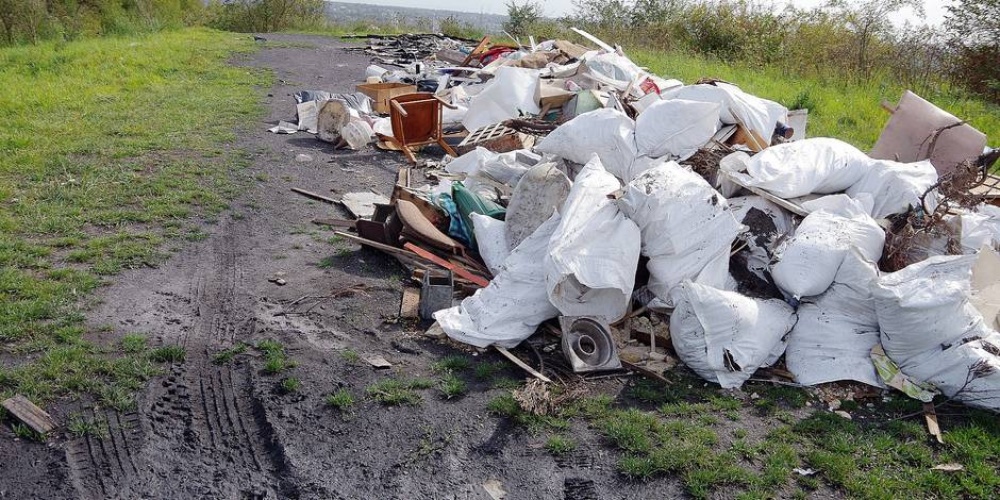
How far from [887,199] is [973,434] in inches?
68.1

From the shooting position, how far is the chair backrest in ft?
26.0

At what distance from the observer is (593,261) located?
12.8ft

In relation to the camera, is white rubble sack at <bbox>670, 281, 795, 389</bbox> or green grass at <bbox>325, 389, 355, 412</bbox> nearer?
green grass at <bbox>325, 389, 355, 412</bbox>

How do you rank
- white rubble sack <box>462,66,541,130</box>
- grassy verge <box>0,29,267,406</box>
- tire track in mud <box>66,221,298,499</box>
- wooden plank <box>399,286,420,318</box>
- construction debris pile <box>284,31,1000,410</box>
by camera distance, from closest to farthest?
tire track in mud <box>66,221,298,499</box>
grassy verge <box>0,29,267,406</box>
construction debris pile <box>284,31,1000,410</box>
wooden plank <box>399,286,420,318</box>
white rubble sack <box>462,66,541,130</box>

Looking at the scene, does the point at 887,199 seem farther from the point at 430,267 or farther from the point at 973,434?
the point at 430,267

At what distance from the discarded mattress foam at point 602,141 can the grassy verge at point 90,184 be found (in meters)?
2.97

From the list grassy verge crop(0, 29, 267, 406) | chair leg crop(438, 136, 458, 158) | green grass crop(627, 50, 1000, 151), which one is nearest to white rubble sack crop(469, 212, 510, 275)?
grassy verge crop(0, 29, 267, 406)

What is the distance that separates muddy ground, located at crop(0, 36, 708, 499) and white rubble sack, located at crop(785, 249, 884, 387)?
3.56ft

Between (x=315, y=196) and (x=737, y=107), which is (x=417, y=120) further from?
(x=737, y=107)

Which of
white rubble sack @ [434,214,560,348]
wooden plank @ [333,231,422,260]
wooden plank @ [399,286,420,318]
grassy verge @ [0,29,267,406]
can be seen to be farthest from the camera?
wooden plank @ [333,231,422,260]

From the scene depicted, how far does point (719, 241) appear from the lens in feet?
13.5

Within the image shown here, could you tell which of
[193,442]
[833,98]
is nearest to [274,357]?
[193,442]

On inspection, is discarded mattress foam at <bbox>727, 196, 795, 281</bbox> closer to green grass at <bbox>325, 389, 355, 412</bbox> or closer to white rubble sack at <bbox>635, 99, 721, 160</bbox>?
white rubble sack at <bbox>635, 99, 721, 160</bbox>

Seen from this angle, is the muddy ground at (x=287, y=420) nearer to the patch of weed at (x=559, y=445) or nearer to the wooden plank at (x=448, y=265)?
the patch of weed at (x=559, y=445)
